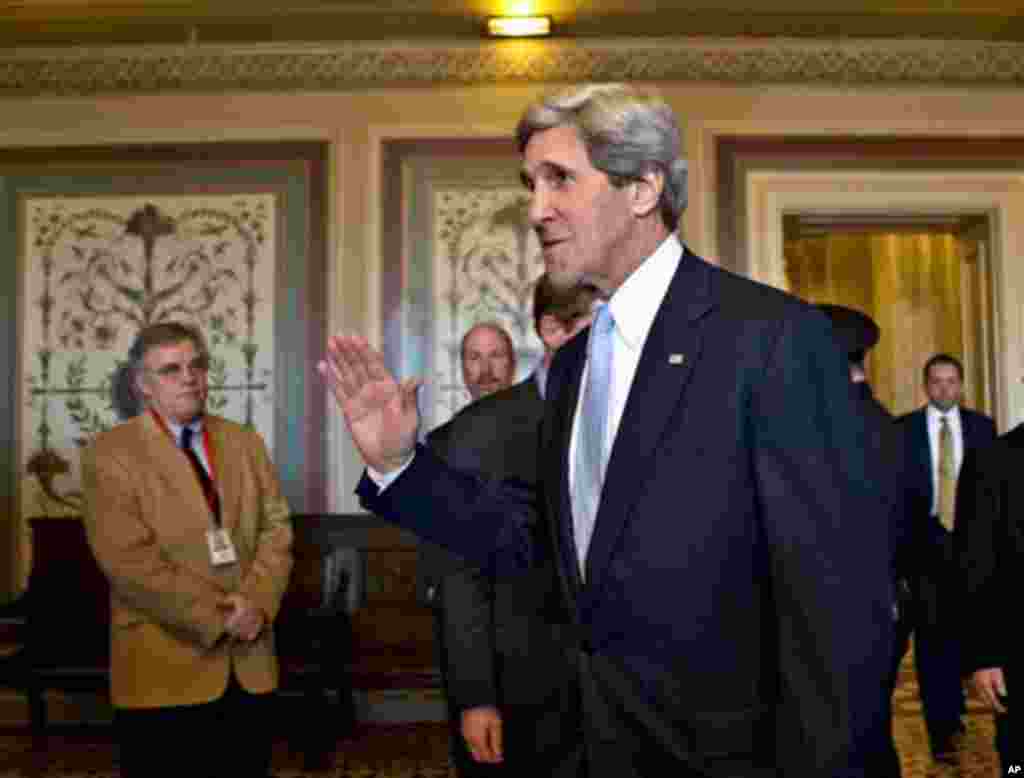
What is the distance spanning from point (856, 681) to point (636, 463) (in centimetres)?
41

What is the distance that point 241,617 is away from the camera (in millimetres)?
3590

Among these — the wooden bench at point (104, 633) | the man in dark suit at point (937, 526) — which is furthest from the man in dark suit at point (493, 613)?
the wooden bench at point (104, 633)

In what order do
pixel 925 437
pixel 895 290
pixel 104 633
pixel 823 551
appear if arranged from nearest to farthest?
pixel 823 551 → pixel 104 633 → pixel 925 437 → pixel 895 290

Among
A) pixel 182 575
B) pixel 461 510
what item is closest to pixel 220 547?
pixel 182 575

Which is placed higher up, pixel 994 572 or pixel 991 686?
pixel 994 572

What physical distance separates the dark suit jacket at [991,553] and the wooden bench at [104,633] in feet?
11.0

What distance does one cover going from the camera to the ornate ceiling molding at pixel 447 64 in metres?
7.25

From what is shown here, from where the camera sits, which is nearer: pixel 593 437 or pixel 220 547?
pixel 593 437

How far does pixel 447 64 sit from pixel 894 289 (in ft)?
21.5

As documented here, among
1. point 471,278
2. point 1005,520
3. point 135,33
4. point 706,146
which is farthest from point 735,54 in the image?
point 1005,520

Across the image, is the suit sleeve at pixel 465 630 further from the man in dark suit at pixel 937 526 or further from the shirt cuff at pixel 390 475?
the man in dark suit at pixel 937 526

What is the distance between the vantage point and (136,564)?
3.52m

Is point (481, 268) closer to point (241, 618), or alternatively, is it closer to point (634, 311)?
point (241, 618)

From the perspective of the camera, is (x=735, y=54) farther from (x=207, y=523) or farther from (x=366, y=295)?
(x=207, y=523)
